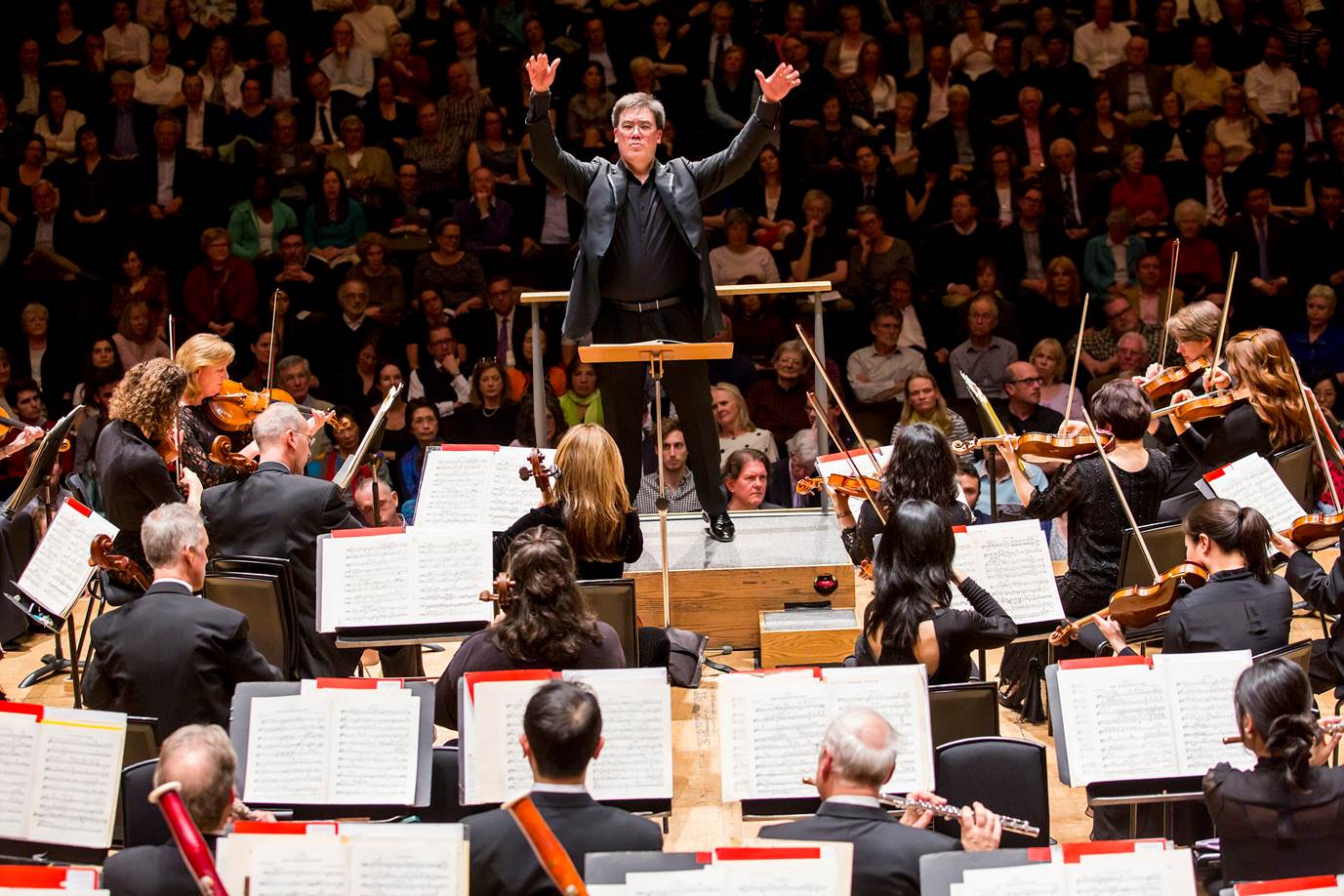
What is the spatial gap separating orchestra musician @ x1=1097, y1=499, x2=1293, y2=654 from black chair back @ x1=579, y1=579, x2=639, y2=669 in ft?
4.60

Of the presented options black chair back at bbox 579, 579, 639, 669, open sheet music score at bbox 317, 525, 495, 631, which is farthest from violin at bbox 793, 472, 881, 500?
open sheet music score at bbox 317, 525, 495, 631

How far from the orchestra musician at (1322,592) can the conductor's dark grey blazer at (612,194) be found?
2.14 meters

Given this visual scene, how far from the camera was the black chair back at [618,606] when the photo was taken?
4.75 m

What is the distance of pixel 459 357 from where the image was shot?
879 centimetres

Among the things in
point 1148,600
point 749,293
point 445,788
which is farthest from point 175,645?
point 749,293

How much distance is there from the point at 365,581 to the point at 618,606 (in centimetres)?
77

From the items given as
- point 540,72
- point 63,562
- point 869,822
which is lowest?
point 869,822

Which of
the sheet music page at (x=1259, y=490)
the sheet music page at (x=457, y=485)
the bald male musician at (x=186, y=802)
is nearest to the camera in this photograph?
the bald male musician at (x=186, y=802)

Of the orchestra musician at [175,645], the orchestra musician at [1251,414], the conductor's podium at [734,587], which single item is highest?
the orchestra musician at [1251,414]

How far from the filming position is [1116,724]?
381 centimetres

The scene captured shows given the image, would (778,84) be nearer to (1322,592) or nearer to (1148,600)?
(1148,600)

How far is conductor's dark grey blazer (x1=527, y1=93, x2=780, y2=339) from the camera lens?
223 inches

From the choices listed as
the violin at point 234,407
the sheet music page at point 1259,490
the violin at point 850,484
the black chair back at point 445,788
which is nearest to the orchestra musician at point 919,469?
the violin at point 850,484

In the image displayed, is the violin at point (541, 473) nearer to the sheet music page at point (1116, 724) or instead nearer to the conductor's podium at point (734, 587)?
the conductor's podium at point (734, 587)
